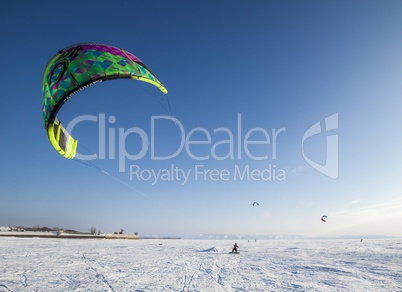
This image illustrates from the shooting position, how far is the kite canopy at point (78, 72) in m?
5.43

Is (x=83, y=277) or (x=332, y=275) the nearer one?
(x=83, y=277)

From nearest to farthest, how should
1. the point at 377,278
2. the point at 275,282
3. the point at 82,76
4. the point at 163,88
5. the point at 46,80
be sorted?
the point at 82,76
the point at 46,80
the point at 163,88
the point at 275,282
the point at 377,278

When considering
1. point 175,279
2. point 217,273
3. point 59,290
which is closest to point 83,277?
point 59,290

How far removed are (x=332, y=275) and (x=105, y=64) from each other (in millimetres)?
11188

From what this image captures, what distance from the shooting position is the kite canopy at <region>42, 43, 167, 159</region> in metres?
5.43

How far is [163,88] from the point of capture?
650cm

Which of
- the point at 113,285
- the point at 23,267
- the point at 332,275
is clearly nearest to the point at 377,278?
the point at 332,275

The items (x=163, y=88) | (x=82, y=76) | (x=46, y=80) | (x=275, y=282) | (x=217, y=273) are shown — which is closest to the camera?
(x=82, y=76)

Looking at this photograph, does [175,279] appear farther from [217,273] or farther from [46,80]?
[46,80]

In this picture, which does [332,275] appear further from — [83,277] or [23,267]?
[23,267]

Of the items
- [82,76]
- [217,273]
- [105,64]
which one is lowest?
[217,273]

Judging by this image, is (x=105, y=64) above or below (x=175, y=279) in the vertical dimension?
above

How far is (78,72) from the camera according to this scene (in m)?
5.43

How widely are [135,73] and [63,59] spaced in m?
1.92
